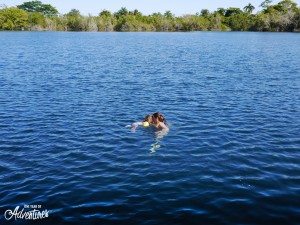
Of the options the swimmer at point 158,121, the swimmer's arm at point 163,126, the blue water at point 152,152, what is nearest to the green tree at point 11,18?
the blue water at point 152,152

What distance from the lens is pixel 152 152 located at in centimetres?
2053

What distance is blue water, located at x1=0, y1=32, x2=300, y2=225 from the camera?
14430 millimetres

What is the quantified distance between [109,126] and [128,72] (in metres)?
25.7

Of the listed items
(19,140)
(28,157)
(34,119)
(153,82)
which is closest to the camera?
(28,157)

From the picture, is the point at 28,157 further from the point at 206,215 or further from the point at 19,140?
the point at 206,215

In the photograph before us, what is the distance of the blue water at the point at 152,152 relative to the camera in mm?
14430

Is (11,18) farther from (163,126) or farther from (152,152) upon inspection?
(152,152)

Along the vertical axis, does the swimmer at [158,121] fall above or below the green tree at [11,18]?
below

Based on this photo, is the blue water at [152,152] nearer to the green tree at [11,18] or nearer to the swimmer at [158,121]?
the swimmer at [158,121]

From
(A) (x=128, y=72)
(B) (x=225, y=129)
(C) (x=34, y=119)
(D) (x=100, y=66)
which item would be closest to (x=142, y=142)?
(B) (x=225, y=129)

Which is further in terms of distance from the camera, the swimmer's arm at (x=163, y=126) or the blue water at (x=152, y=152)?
the swimmer's arm at (x=163, y=126)

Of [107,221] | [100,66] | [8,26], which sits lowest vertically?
[107,221]

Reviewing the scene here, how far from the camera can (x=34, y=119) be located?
1059 inches

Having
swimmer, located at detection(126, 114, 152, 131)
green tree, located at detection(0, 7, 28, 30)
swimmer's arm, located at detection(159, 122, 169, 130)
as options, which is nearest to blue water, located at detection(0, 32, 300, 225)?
swimmer, located at detection(126, 114, 152, 131)
